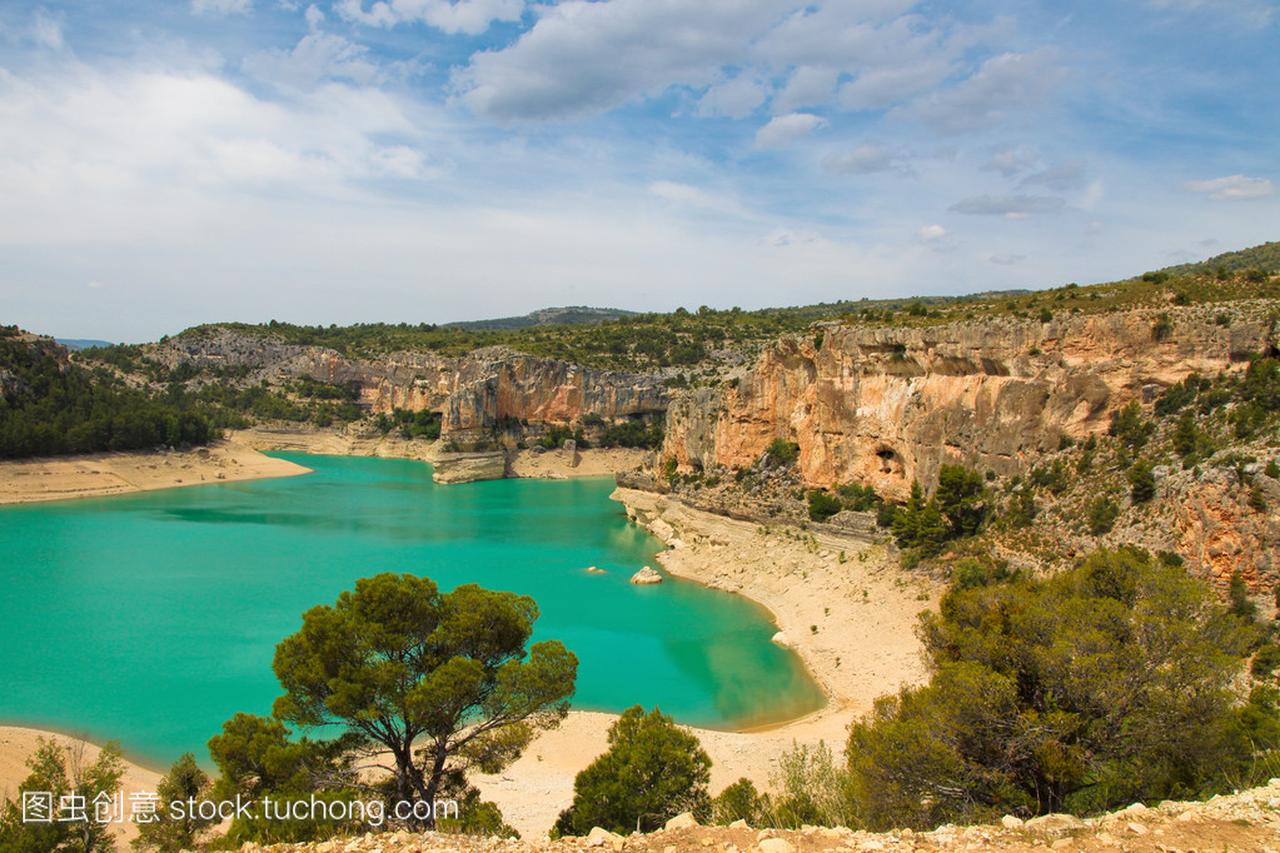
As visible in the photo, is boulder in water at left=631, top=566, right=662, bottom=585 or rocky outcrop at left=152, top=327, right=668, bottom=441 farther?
rocky outcrop at left=152, top=327, right=668, bottom=441

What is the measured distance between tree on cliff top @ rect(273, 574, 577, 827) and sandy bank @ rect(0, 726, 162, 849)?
5.61 metres

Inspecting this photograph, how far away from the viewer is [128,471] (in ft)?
198

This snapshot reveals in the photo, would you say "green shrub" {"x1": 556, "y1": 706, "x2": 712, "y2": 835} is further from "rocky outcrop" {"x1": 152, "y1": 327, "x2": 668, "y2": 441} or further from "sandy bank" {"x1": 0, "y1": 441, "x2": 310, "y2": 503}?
"rocky outcrop" {"x1": 152, "y1": 327, "x2": 668, "y2": 441}

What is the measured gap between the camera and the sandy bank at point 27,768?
49.4ft

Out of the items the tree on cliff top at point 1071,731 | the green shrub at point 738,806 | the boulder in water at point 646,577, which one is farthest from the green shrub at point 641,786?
the boulder in water at point 646,577

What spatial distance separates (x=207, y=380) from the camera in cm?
9869

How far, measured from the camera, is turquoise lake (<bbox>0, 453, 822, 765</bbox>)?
21.1 metres

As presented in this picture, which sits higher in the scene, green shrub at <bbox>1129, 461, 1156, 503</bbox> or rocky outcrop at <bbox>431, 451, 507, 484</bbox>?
green shrub at <bbox>1129, 461, 1156, 503</bbox>

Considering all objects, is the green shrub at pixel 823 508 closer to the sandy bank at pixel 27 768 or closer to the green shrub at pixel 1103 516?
the green shrub at pixel 1103 516

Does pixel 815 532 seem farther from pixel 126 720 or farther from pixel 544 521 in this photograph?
pixel 126 720

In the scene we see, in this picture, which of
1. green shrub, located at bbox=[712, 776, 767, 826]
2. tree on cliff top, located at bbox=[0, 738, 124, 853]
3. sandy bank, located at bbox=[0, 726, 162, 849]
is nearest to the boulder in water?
sandy bank, located at bbox=[0, 726, 162, 849]

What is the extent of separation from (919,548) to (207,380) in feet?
308

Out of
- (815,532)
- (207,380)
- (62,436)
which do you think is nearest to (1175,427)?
(815,532)

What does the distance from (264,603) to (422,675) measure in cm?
2068
